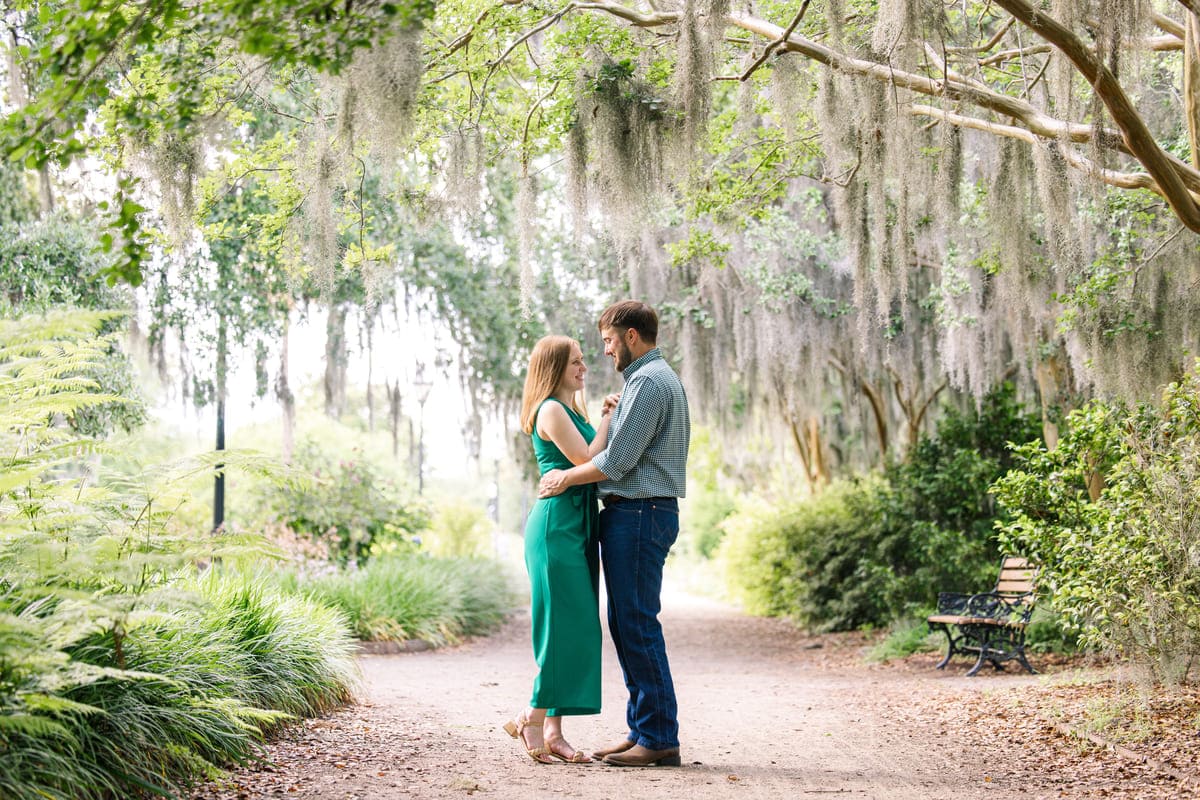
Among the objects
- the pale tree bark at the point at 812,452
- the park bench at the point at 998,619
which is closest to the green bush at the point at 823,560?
the pale tree bark at the point at 812,452

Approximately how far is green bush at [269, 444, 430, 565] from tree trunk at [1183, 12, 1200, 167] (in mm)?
9122

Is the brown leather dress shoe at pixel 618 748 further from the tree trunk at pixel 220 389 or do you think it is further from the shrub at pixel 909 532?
the tree trunk at pixel 220 389

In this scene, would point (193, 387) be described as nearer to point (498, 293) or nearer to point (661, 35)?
point (498, 293)

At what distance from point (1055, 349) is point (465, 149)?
20.0ft

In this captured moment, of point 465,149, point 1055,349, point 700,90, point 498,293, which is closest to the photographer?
point 700,90

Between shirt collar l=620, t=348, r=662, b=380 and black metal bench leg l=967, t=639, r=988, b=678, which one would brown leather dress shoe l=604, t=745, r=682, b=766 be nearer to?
shirt collar l=620, t=348, r=662, b=380

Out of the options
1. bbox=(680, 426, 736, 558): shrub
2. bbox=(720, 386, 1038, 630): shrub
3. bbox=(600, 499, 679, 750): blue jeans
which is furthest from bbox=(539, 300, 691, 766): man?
bbox=(680, 426, 736, 558): shrub

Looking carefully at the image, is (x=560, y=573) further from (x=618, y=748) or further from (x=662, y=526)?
(x=618, y=748)

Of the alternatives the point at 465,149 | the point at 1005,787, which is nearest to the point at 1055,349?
the point at 465,149

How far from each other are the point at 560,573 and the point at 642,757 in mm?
779

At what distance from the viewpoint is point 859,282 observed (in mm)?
8445

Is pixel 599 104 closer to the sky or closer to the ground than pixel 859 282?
closer to the sky

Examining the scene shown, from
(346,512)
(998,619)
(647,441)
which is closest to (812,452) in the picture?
(346,512)

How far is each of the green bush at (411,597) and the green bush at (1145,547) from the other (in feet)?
16.8
